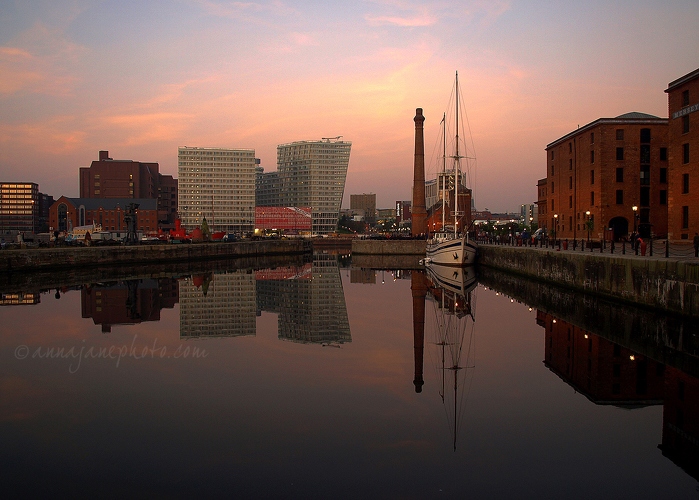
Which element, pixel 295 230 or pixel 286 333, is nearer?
pixel 286 333

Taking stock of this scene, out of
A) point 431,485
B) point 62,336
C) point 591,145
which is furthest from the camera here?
point 591,145

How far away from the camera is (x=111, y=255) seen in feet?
183

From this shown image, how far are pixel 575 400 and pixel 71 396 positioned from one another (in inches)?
410

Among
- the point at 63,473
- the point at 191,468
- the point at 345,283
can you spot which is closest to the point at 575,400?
the point at 191,468

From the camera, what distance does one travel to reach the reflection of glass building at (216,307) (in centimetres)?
2131

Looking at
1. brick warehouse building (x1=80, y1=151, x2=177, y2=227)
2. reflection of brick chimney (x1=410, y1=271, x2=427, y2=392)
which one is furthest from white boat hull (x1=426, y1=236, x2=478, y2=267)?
brick warehouse building (x1=80, y1=151, x2=177, y2=227)

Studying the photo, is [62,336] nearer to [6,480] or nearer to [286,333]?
[286,333]

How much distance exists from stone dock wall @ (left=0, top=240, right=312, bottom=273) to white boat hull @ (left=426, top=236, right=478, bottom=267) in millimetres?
29932

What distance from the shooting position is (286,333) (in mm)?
20734

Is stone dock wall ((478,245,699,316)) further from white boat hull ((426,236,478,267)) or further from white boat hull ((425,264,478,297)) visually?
white boat hull ((426,236,478,267))

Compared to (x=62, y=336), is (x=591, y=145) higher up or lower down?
higher up

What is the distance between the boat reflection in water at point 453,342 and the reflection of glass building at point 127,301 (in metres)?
11.9

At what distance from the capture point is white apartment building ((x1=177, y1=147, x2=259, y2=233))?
190m

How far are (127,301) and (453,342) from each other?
18.1 m
